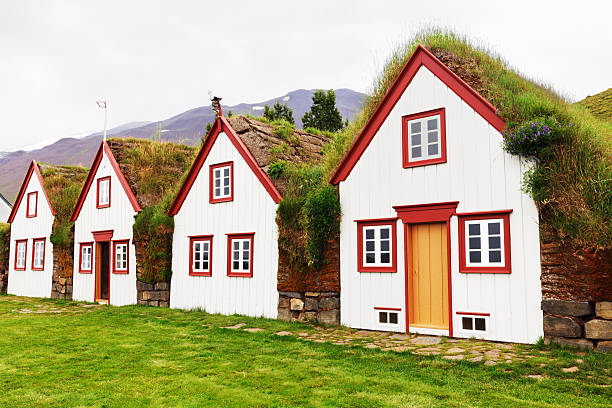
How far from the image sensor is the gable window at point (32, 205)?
Answer: 26031mm

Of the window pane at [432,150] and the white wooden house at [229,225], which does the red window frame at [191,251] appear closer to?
the white wooden house at [229,225]

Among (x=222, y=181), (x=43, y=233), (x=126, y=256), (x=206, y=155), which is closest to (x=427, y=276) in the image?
(x=222, y=181)

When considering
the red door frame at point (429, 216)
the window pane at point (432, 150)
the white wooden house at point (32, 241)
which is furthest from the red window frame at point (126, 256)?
the window pane at point (432, 150)

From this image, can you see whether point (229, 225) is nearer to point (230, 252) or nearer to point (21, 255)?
point (230, 252)

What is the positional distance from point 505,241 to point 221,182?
929 cm

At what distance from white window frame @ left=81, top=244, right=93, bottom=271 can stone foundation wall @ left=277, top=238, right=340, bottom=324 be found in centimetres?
1190

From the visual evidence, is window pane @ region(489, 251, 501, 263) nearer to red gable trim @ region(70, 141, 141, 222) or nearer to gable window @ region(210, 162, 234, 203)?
gable window @ region(210, 162, 234, 203)

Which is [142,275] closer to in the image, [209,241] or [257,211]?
[209,241]

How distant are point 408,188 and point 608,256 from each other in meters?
4.38

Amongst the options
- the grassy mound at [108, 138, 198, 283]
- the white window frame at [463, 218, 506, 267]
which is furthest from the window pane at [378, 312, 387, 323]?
the grassy mound at [108, 138, 198, 283]

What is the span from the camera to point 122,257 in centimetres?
1978

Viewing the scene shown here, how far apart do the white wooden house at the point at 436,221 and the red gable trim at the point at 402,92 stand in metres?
0.02

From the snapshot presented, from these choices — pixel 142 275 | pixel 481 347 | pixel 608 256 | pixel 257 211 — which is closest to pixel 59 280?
pixel 142 275

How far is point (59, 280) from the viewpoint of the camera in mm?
23281
